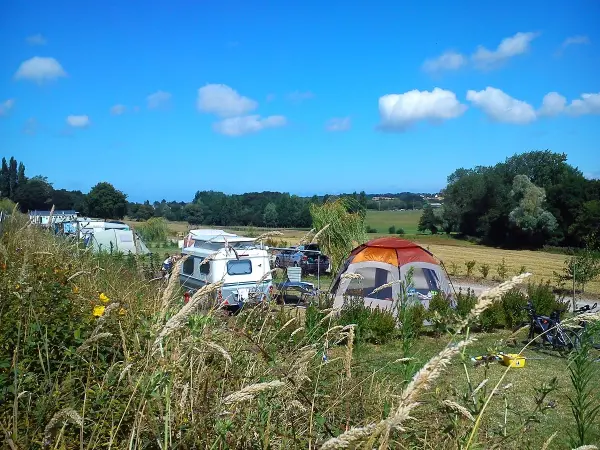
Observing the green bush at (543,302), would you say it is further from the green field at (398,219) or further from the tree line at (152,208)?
the green field at (398,219)

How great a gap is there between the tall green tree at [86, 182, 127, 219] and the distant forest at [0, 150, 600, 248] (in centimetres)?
10

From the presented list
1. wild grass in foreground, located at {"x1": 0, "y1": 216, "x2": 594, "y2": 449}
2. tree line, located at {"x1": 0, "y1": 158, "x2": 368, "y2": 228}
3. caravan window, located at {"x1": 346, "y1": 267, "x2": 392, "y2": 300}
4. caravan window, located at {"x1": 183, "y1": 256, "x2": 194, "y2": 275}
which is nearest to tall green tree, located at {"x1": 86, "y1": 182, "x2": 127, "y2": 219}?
tree line, located at {"x1": 0, "y1": 158, "x2": 368, "y2": 228}

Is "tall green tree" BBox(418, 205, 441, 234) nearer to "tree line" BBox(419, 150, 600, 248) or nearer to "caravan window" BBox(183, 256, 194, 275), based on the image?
"tree line" BBox(419, 150, 600, 248)

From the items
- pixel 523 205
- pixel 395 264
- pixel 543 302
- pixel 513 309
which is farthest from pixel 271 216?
pixel 543 302

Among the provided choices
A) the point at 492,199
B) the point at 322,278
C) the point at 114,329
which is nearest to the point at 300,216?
the point at 322,278

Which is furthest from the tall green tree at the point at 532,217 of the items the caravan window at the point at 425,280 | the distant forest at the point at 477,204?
the caravan window at the point at 425,280

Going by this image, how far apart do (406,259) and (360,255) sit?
1226mm

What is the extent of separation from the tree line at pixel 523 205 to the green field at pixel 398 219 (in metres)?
2.89

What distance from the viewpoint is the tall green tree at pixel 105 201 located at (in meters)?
49.3

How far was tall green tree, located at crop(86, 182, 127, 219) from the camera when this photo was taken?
49.3 meters

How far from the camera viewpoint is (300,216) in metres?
34.5

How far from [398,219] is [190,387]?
6624 centimetres

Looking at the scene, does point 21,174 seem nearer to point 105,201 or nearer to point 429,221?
point 105,201

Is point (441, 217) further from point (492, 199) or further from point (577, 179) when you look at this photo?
point (577, 179)
